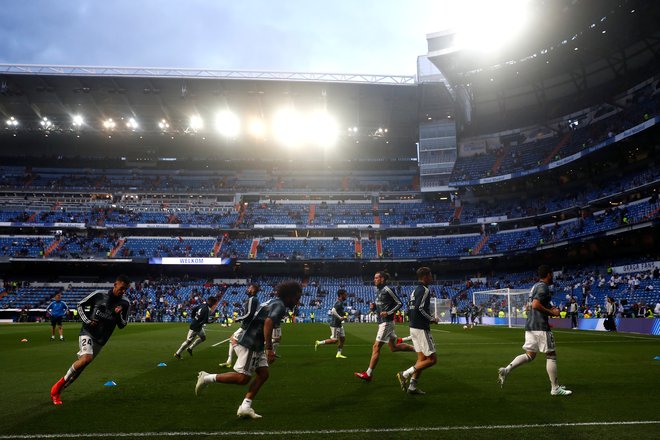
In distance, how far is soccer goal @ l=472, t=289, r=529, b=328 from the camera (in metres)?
35.7

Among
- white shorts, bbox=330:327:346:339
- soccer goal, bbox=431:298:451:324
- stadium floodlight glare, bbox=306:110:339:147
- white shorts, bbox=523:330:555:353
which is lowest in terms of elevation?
soccer goal, bbox=431:298:451:324

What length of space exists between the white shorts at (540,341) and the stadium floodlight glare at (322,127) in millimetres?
54717

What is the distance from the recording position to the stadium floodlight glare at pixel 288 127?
199ft

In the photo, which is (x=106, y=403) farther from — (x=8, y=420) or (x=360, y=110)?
(x=360, y=110)

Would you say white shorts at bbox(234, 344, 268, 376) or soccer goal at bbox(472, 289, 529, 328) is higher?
white shorts at bbox(234, 344, 268, 376)

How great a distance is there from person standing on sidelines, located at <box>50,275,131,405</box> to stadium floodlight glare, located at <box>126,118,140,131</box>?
6008cm

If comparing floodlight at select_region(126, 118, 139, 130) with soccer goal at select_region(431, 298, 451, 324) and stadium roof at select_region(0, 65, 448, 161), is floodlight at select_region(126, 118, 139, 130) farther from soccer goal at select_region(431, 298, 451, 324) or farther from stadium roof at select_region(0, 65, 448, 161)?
soccer goal at select_region(431, 298, 451, 324)

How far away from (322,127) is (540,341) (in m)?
57.1

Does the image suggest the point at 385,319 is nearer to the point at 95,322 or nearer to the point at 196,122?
the point at 95,322

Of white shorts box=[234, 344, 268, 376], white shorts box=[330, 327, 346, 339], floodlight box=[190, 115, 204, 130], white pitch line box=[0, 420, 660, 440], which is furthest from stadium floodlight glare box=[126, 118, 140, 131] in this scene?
white pitch line box=[0, 420, 660, 440]

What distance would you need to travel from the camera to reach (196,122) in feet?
204

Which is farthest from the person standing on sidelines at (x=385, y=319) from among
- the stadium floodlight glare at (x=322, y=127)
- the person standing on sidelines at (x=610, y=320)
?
the stadium floodlight glare at (x=322, y=127)

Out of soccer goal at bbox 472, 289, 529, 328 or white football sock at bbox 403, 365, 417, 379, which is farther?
soccer goal at bbox 472, 289, 529, 328

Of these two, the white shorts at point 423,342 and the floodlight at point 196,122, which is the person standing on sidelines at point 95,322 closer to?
Answer: the white shorts at point 423,342
